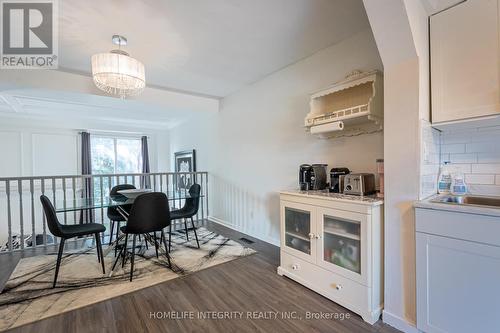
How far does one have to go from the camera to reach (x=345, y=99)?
7.86 feet

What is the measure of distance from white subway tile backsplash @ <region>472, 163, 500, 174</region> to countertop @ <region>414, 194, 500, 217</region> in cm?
52

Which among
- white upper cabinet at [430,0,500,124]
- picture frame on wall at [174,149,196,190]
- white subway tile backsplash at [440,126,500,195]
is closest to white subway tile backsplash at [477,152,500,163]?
white subway tile backsplash at [440,126,500,195]

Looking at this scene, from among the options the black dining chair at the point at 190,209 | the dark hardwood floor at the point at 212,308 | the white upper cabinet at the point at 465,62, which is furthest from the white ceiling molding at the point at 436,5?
the black dining chair at the point at 190,209

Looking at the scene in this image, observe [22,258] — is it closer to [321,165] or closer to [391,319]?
A: [321,165]

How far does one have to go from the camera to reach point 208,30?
221 cm

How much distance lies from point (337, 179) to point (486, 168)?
1.04m

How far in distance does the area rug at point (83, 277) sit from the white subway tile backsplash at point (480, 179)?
2323 mm

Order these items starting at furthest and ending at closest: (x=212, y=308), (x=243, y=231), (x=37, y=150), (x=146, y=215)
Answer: (x=37, y=150)
(x=243, y=231)
(x=146, y=215)
(x=212, y=308)

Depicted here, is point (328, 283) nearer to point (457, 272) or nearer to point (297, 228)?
point (297, 228)

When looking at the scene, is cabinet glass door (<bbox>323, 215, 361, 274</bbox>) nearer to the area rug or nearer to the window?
the area rug

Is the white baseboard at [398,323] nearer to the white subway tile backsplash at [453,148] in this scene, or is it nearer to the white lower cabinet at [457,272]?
the white lower cabinet at [457,272]

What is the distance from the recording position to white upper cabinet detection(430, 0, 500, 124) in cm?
140

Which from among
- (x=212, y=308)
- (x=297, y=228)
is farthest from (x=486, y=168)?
(x=212, y=308)

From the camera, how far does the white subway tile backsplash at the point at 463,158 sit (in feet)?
5.55
